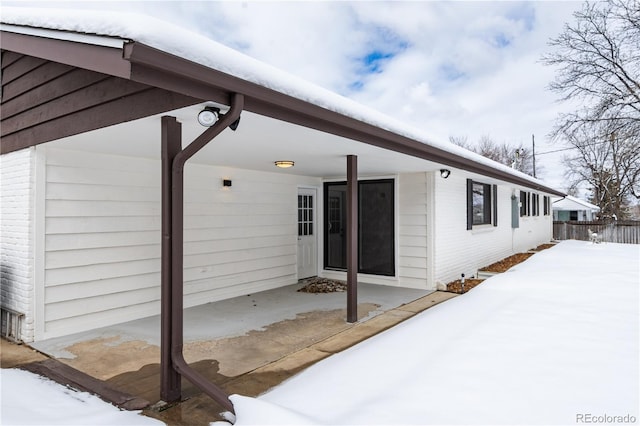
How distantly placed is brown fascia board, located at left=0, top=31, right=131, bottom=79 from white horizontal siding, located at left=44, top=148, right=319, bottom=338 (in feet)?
5.12

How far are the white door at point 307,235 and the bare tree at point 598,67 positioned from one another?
12911mm

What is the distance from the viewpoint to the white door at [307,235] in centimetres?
766

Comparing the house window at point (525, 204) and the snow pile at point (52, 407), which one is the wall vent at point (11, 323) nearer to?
the snow pile at point (52, 407)

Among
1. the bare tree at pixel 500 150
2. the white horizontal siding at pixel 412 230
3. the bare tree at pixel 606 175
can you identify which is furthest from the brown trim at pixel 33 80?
the bare tree at pixel 500 150

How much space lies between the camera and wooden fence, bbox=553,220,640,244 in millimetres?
17109

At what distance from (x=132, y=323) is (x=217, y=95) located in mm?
3642

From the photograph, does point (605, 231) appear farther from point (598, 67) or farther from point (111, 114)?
point (111, 114)

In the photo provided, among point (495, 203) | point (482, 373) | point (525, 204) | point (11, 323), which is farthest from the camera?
point (525, 204)

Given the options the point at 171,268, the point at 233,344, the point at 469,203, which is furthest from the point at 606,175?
the point at 171,268

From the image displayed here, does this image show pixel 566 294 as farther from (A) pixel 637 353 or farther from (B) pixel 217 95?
(B) pixel 217 95

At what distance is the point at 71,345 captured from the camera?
387cm

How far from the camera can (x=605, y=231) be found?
1789 centimetres

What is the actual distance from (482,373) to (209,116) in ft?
8.82

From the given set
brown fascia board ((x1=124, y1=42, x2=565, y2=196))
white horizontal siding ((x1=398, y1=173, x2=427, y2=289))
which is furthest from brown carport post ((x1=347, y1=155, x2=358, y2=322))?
white horizontal siding ((x1=398, y1=173, x2=427, y2=289))
